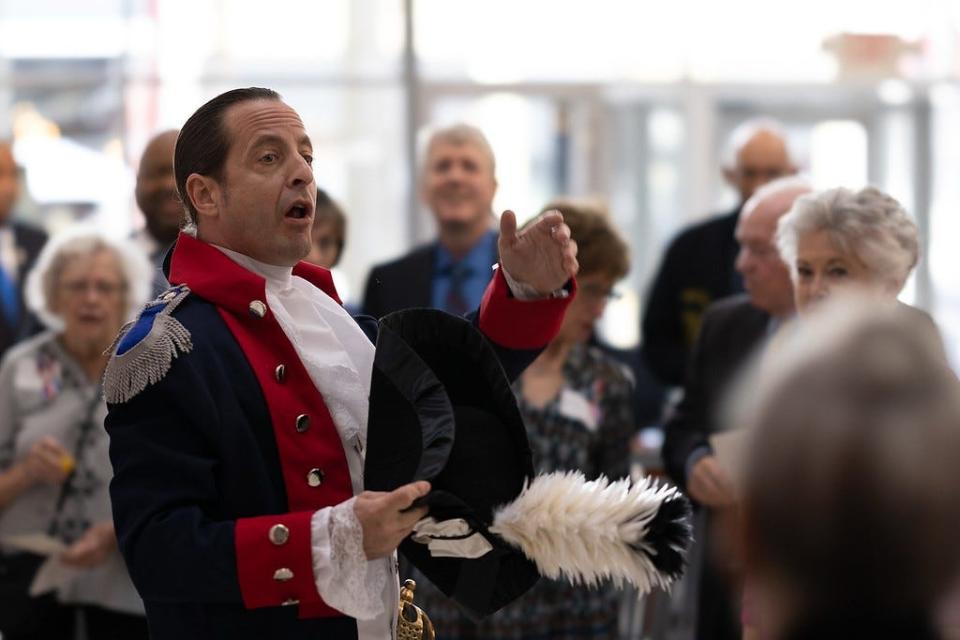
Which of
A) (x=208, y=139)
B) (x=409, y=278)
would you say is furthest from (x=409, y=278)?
(x=208, y=139)

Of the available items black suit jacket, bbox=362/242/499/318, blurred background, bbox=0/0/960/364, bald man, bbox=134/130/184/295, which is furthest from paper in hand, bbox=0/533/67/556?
blurred background, bbox=0/0/960/364

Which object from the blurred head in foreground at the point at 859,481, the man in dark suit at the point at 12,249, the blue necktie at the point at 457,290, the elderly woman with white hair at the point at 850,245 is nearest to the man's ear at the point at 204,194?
the blurred head in foreground at the point at 859,481

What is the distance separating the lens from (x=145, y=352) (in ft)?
7.47

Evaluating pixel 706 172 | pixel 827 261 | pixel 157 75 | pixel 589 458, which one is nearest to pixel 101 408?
pixel 589 458

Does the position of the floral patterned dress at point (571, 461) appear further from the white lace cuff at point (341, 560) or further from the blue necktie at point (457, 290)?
the white lace cuff at point (341, 560)

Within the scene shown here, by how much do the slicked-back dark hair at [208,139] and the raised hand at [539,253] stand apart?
0.43 meters

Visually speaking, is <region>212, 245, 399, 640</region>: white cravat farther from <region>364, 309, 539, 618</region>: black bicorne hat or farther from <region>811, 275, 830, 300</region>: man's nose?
<region>811, 275, 830, 300</region>: man's nose

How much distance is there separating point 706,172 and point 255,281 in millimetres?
8564

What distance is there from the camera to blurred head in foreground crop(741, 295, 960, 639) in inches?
45.5

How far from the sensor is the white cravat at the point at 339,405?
2.16m

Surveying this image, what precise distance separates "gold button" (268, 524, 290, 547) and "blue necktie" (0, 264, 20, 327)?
3875 mm

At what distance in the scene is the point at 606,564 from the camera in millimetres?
2152

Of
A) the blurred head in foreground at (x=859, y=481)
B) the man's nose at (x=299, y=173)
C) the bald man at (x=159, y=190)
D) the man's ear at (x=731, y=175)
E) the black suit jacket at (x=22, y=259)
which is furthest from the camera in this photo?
the man's ear at (x=731, y=175)

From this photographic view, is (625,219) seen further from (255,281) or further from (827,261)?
(255,281)
